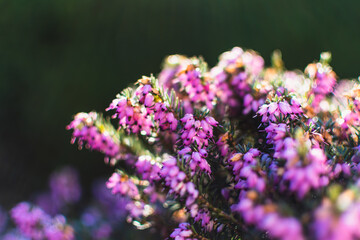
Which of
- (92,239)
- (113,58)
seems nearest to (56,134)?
(113,58)

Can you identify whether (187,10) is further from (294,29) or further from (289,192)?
(289,192)

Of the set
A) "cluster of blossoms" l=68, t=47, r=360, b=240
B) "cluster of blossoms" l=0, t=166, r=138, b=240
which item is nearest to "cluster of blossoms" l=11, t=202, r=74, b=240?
"cluster of blossoms" l=0, t=166, r=138, b=240

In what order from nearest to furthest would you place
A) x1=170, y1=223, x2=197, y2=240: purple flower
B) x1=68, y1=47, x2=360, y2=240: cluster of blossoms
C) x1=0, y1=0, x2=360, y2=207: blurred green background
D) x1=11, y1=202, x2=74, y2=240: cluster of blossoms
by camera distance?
x1=68, y1=47, x2=360, y2=240: cluster of blossoms, x1=170, y1=223, x2=197, y2=240: purple flower, x1=11, y1=202, x2=74, y2=240: cluster of blossoms, x1=0, y1=0, x2=360, y2=207: blurred green background

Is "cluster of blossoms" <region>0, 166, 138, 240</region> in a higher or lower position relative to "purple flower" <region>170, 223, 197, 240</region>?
higher

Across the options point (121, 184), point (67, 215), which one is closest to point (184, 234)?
point (121, 184)

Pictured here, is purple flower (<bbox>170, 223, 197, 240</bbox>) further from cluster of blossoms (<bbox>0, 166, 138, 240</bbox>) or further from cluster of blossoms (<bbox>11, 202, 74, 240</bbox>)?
cluster of blossoms (<bbox>11, 202, 74, 240</bbox>)

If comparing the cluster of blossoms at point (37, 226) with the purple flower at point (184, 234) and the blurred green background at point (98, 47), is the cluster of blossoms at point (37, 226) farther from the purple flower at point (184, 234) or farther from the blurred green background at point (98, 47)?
the blurred green background at point (98, 47)
